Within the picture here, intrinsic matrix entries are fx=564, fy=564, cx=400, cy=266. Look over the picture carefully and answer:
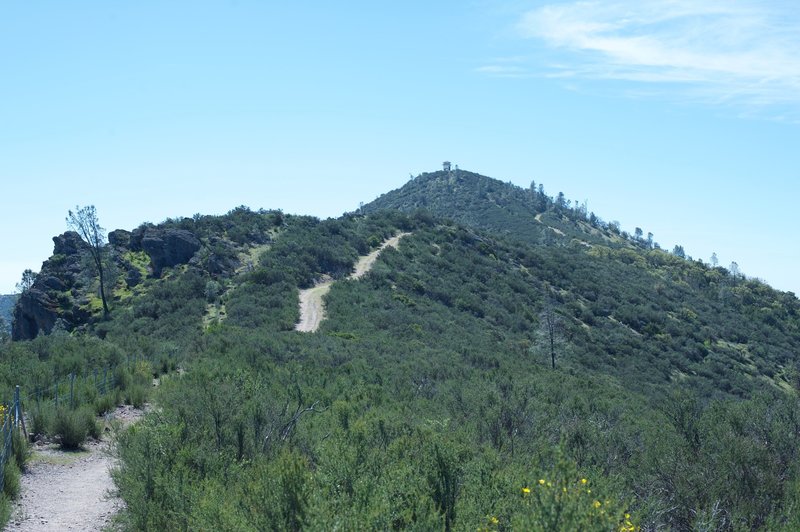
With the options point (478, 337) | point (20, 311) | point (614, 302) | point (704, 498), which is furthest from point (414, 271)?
point (704, 498)

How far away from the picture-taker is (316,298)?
47.8 metres

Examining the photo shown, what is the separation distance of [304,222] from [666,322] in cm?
4465

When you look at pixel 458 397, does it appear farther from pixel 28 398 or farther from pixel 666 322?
pixel 666 322

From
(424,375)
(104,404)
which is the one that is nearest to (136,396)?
(104,404)

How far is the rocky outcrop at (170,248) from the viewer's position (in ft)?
183

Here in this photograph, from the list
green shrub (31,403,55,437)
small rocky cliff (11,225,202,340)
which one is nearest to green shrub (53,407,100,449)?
green shrub (31,403,55,437)

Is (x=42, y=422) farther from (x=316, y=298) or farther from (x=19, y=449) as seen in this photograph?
(x=316, y=298)

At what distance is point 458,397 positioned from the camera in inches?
792

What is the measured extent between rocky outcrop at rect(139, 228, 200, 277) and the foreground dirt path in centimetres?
4293

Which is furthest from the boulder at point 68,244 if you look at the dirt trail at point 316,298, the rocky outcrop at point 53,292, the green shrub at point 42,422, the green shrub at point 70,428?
the green shrub at point 70,428

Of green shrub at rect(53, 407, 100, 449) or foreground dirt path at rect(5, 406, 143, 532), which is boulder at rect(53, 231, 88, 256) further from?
foreground dirt path at rect(5, 406, 143, 532)

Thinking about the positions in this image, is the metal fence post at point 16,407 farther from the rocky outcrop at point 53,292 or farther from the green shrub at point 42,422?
the rocky outcrop at point 53,292

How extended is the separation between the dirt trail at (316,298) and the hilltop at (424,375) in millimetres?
864

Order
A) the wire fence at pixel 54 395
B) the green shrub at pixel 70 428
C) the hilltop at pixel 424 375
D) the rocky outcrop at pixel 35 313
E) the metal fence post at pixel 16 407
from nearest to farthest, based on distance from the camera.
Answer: the hilltop at pixel 424 375, the wire fence at pixel 54 395, the metal fence post at pixel 16 407, the green shrub at pixel 70 428, the rocky outcrop at pixel 35 313
